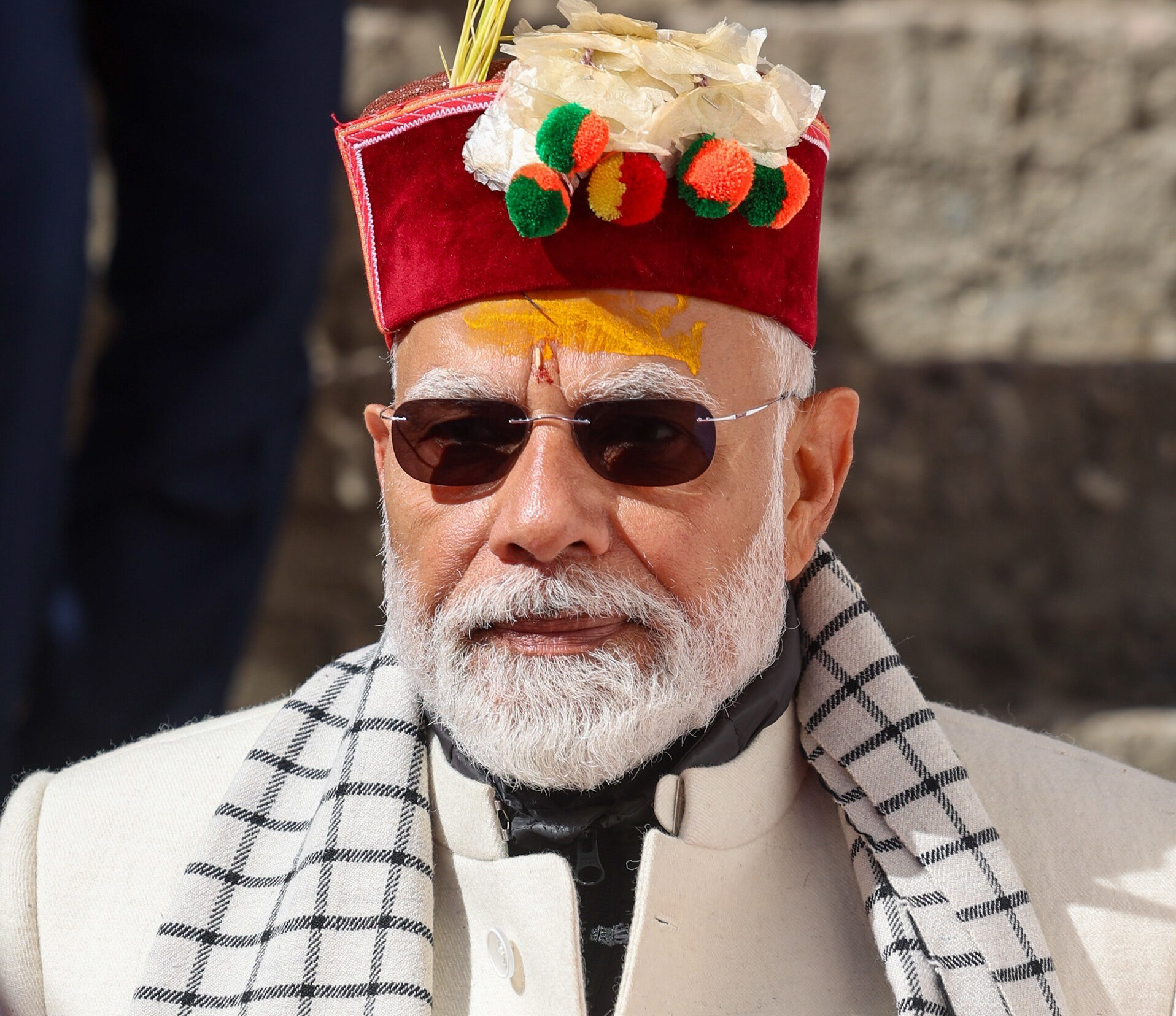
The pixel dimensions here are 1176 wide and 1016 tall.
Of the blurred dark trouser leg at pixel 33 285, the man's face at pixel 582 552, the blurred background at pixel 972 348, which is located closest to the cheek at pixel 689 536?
the man's face at pixel 582 552

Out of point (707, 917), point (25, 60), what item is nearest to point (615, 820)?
point (707, 917)

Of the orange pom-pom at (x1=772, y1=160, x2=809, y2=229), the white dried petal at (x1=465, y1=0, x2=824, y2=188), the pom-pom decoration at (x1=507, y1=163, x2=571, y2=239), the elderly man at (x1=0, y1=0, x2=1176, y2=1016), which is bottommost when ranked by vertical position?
the elderly man at (x1=0, y1=0, x2=1176, y2=1016)

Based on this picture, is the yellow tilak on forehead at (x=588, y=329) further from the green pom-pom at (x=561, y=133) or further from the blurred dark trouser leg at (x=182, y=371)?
the blurred dark trouser leg at (x=182, y=371)

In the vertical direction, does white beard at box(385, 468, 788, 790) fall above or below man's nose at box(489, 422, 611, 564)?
below

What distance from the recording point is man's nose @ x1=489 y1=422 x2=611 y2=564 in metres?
1.92

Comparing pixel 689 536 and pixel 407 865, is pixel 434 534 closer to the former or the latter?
pixel 689 536

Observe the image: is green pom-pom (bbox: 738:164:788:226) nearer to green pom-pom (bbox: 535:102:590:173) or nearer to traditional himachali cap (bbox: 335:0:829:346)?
traditional himachali cap (bbox: 335:0:829:346)

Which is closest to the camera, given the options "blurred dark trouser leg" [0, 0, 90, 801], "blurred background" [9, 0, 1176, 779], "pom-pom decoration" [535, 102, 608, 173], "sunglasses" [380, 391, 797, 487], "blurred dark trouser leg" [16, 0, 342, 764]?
"pom-pom decoration" [535, 102, 608, 173]

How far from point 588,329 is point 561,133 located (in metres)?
0.28

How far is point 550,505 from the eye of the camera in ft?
6.31

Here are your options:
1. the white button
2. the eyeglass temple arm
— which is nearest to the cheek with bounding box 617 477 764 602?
the eyeglass temple arm

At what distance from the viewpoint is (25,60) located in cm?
314

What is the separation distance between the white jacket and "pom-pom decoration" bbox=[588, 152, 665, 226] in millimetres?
837

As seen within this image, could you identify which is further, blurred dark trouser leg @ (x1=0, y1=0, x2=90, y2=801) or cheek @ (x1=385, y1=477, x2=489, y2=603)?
blurred dark trouser leg @ (x1=0, y1=0, x2=90, y2=801)
